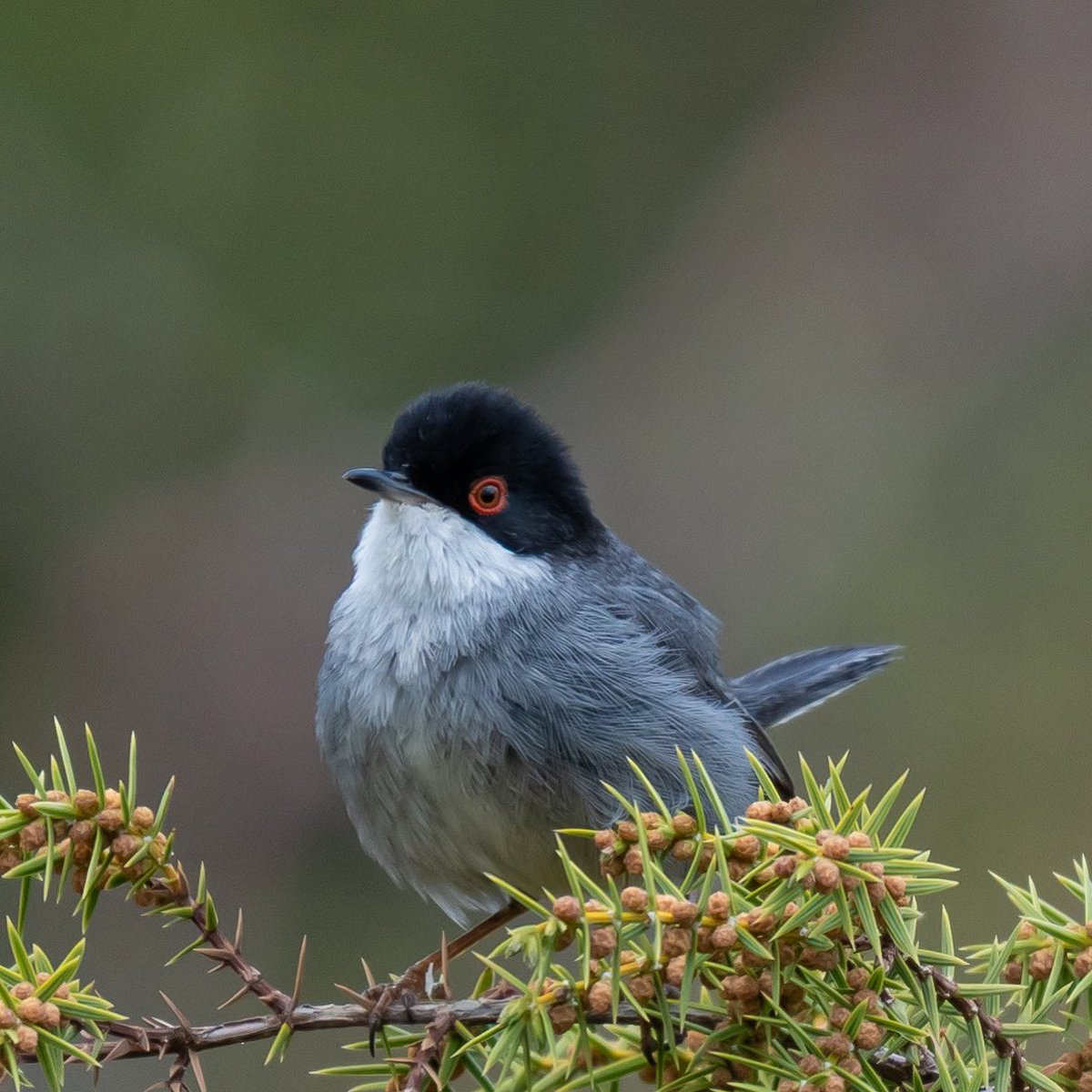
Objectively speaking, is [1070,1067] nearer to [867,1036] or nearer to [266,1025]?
[867,1036]

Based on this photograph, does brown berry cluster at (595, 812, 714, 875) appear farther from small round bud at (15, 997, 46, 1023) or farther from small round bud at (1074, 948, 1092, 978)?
small round bud at (15, 997, 46, 1023)

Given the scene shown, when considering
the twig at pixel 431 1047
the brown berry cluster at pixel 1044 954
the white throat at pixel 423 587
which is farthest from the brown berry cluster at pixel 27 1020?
the white throat at pixel 423 587

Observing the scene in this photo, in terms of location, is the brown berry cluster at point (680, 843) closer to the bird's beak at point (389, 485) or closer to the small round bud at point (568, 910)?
the small round bud at point (568, 910)

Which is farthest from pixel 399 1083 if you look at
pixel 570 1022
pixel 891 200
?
pixel 891 200

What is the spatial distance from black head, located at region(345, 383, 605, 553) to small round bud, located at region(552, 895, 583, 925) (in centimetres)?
206

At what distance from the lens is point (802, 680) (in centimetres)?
479

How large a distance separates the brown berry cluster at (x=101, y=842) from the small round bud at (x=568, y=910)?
611mm

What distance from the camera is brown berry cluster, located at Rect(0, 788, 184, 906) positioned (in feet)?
6.13

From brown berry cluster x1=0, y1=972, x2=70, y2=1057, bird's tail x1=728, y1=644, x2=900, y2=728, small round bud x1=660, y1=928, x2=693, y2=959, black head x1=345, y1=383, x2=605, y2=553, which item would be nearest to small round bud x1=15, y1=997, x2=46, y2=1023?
brown berry cluster x1=0, y1=972, x2=70, y2=1057

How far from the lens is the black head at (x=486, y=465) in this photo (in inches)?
144

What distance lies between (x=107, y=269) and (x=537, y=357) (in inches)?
83.6

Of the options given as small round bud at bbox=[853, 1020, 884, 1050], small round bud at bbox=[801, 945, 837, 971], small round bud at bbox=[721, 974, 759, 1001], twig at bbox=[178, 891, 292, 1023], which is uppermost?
small round bud at bbox=[801, 945, 837, 971]

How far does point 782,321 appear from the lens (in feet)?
24.0

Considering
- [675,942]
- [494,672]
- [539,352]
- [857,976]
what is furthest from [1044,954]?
[539,352]
